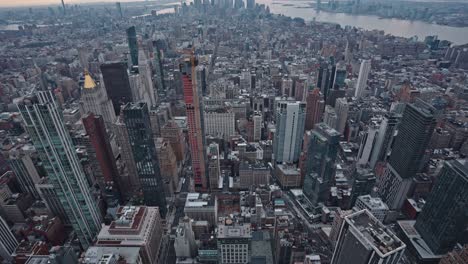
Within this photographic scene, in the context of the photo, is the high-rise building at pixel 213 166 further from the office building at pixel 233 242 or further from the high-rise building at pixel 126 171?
the office building at pixel 233 242

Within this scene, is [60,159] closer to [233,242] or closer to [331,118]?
[233,242]

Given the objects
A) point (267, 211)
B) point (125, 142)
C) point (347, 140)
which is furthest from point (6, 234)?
point (347, 140)

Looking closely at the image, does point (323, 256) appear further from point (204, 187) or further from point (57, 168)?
point (57, 168)

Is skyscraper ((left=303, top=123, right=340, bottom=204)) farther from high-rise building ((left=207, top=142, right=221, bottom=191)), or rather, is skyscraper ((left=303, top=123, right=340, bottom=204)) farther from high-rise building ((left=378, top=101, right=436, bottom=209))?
high-rise building ((left=207, top=142, right=221, bottom=191))

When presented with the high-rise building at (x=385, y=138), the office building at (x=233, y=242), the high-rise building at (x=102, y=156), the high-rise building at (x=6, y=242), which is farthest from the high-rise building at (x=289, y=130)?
the high-rise building at (x=6, y=242)

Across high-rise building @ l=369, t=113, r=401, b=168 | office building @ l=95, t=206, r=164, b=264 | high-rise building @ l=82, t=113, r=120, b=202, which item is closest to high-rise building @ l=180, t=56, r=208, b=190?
high-rise building @ l=82, t=113, r=120, b=202
